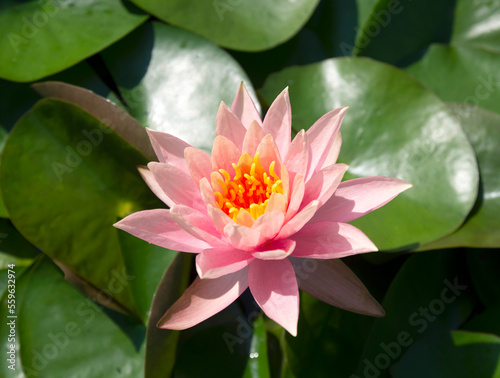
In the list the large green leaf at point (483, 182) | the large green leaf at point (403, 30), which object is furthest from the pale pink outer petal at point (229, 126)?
the large green leaf at point (403, 30)

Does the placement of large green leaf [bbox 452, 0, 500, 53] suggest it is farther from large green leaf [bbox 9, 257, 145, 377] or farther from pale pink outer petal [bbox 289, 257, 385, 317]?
large green leaf [bbox 9, 257, 145, 377]

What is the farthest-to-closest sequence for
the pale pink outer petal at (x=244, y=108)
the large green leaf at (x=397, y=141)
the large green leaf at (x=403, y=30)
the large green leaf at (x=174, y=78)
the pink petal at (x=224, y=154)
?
the large green leaf at (x=403, y=30) < the large green leaf at (x=174, y=78) < the large green leaf at (x=397, y=141) < the pale pink outer petal at (x=244, y=108) < the pink petal at (x=224, y=154)

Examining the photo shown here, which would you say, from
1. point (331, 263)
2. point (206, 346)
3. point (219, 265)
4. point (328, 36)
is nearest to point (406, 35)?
point (328, 36)

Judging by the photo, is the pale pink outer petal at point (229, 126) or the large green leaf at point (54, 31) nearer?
the pale pink outer petal at point (229, 126)

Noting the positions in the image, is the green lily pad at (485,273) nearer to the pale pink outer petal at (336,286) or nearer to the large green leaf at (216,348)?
A: the pale pink outer petal at (336,286)

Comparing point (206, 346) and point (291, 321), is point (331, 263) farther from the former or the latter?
point (206, 346)
